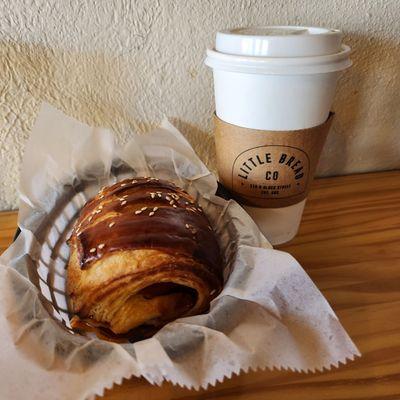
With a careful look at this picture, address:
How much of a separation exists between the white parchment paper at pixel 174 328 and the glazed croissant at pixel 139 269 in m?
0.04

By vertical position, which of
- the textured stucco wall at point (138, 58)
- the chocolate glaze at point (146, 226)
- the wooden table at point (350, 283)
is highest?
the textured stucco wall at point (138, 58)

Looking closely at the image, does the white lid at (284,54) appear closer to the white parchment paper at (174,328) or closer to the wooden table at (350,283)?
the white parchment paper at (174,328)

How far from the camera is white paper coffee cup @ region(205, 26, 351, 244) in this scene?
510 mm

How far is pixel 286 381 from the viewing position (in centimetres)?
46

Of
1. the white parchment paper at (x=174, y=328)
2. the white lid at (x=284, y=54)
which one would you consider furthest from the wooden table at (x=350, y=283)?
the white lid at (x=284, y=54)

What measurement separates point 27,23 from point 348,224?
0.68m

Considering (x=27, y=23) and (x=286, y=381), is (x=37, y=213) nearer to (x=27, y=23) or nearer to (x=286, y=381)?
(x=27, y=23)

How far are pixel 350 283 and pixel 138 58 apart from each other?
532 mm

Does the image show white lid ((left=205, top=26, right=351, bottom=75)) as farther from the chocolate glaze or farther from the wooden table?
the wooden table

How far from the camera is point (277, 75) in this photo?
1.70 feet

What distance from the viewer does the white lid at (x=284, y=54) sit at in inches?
20.0

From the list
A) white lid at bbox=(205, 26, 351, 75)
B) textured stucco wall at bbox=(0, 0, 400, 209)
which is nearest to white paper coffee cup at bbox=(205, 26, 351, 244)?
white lid at bbox=(205, 26, 351, 75)

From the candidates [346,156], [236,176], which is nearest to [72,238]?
[236,176]

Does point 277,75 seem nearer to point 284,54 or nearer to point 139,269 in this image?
point 284,54
